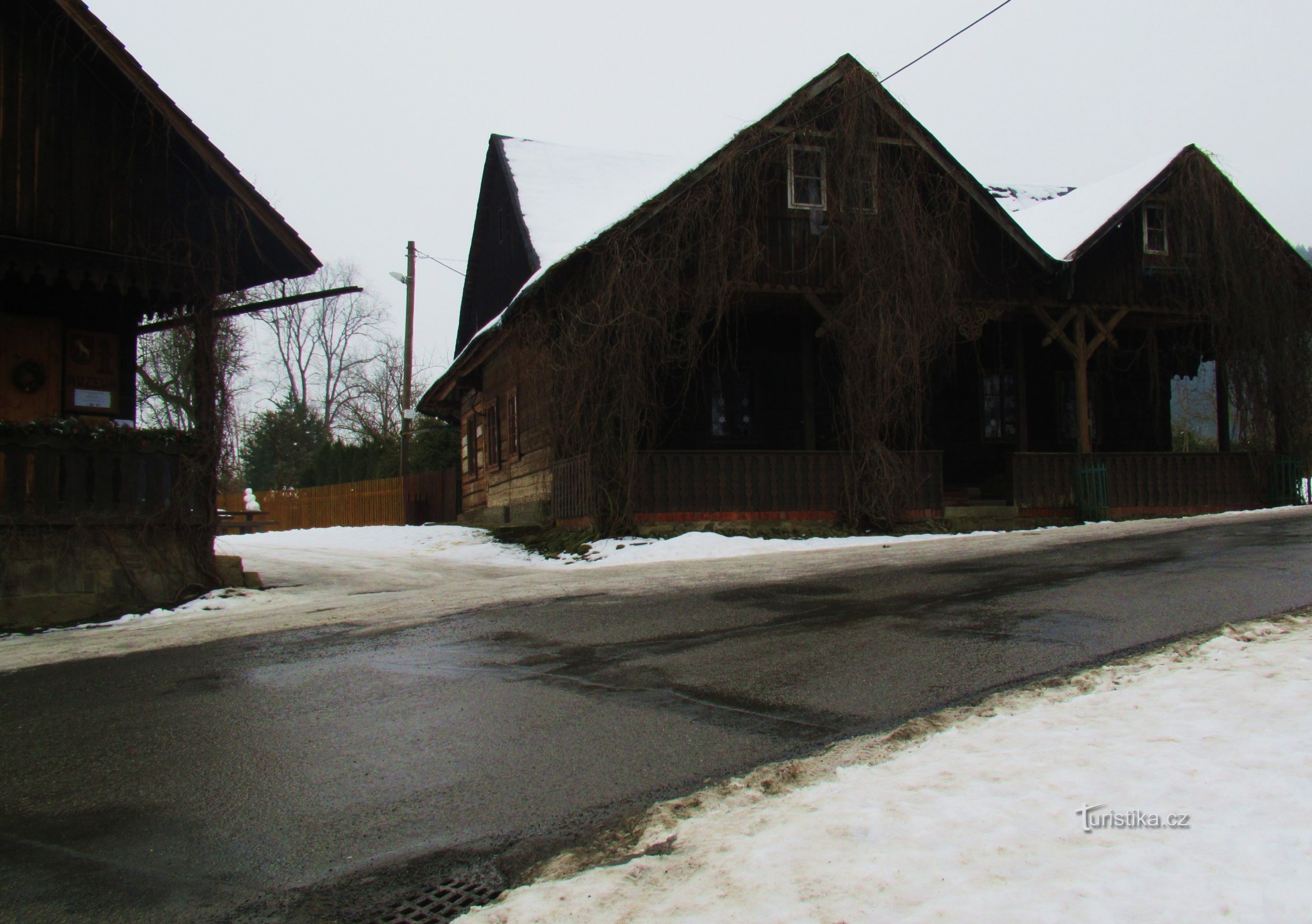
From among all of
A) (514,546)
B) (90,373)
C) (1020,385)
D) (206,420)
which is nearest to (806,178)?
(1020,385)

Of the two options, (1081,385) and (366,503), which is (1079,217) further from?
(366,503)

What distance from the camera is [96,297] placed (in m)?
12.4

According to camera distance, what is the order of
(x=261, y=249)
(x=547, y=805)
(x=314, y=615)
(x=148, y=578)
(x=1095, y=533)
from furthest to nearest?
(x=1095, y=533)
(x=261, y=249)
(x=148, y=578)
(x=314, y=615)
(x=547, y=805)

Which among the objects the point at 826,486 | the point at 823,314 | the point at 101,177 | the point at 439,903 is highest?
the point at 101,177

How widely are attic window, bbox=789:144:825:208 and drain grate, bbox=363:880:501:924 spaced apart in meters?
15.2

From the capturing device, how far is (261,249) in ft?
41.8

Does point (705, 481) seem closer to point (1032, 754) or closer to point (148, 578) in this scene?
point (148, 578)

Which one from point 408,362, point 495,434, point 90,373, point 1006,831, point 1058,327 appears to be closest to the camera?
point 1006,831

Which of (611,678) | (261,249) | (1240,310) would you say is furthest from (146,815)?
(1240,310)

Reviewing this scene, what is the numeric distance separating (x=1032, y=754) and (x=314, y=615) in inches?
278

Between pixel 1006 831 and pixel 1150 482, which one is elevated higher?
pixel 1150 482

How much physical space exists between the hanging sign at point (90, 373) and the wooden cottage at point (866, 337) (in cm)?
601

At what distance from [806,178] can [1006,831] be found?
15.4 m

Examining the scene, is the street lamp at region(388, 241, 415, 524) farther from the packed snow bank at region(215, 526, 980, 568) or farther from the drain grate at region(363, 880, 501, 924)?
the drain grate at region(363, 880, 501, 924)
